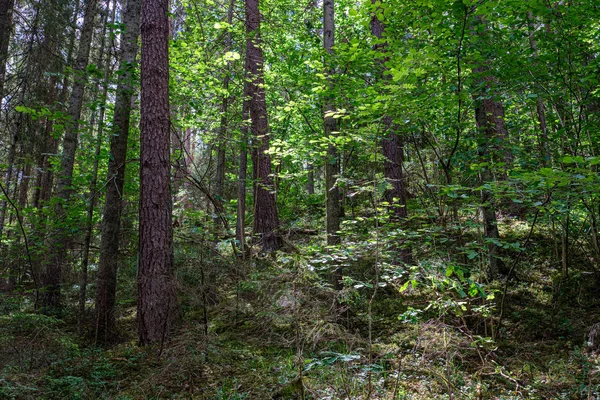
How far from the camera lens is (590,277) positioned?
6500 millimetres

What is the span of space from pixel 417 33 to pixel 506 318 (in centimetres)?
508

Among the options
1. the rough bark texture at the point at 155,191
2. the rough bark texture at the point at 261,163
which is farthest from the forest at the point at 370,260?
the rough bark texture at the point at 261,163

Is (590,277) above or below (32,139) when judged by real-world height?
below

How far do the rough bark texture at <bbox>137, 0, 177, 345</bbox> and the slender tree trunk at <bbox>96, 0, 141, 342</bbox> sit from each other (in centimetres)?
79

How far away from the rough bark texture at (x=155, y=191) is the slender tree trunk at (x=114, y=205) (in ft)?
2.60

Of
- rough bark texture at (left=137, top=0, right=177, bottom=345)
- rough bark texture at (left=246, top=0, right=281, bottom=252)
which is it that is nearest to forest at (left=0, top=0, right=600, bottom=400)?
rough bark texture at (left=137, top=0, right=177, bottom=345)

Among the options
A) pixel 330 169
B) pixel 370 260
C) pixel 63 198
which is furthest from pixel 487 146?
pixel 63 198

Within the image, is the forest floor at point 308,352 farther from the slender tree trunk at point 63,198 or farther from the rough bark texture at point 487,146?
the slender tree trunk at point 63,198

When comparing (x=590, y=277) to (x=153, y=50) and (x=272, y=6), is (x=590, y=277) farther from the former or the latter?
(x=272, y=6)

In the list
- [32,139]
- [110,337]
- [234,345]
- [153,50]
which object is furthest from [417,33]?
[32,139]

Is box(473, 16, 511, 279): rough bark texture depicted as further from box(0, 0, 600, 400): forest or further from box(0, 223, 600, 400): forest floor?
box(0, 223, 600, 400): forest floor

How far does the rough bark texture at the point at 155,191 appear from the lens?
529 cm

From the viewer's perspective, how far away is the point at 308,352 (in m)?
5.05

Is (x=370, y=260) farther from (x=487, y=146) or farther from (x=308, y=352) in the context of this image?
(x=487, y=146)
